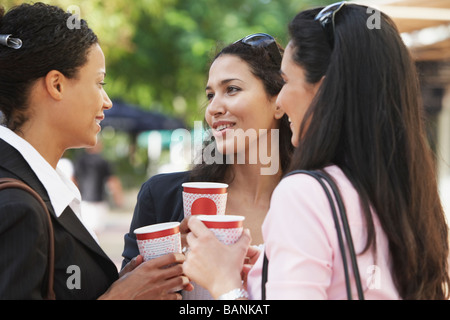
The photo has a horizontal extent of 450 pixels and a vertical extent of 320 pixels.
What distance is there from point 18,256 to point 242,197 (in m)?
1.61

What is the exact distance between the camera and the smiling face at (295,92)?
1806 mm

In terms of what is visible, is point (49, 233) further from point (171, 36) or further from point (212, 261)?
point (171, 36)

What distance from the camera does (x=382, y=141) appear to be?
1660 millimetres

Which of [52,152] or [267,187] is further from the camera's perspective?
[267,187]

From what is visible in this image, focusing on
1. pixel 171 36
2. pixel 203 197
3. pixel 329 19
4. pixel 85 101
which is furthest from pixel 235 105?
pixel 171 36

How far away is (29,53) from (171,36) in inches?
551

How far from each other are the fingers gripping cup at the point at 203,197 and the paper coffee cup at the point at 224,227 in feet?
0.93

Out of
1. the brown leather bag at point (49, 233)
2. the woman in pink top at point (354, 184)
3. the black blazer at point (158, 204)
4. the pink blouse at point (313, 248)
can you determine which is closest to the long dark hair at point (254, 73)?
the black blazer at point (158, 204)

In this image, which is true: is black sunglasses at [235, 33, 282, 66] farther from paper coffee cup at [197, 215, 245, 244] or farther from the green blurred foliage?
the green blurred foliage

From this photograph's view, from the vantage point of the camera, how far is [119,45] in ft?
41.4

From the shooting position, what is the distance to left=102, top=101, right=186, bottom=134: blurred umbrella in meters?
15.8
